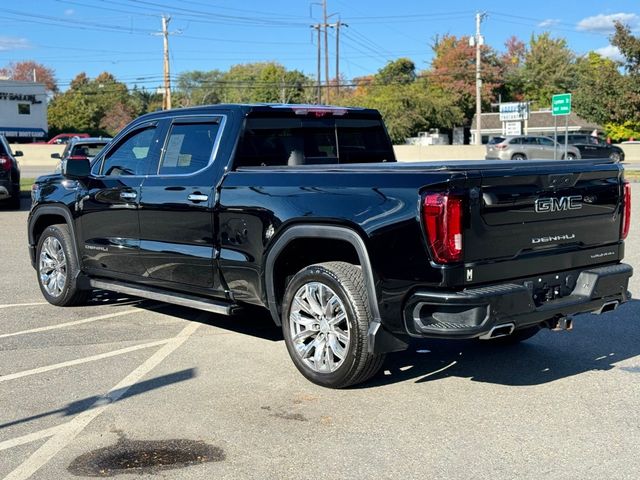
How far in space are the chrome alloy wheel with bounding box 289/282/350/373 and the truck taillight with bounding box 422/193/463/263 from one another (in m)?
0.85

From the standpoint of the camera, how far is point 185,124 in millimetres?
6492

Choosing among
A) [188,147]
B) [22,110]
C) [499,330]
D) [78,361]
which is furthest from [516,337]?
[22,110]

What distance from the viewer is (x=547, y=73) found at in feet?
267

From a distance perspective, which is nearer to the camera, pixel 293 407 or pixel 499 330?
pixel 499 330

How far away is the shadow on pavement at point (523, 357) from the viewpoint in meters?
5.61

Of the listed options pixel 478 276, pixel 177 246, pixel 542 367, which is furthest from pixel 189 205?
pixel 542 367

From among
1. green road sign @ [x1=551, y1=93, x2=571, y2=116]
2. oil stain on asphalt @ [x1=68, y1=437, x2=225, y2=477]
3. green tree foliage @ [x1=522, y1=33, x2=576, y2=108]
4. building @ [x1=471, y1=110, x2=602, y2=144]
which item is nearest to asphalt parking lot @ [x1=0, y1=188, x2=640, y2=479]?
oil stain on asphalt @ [x1=68, y1=437, x2=225, y2=477]

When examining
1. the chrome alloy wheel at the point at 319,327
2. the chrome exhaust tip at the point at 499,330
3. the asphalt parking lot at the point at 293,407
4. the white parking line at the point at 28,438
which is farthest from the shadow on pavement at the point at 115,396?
the chrome exhaust tip at the point at 499,330

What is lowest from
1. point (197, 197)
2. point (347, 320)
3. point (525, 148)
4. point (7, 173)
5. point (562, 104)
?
point (347, 320)

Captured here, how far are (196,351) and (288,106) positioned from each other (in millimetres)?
2177

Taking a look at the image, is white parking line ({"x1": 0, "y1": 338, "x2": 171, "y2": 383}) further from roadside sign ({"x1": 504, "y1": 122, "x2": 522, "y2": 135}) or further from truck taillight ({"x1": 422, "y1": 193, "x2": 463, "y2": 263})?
roadside sign ({"x1": 504, "y1": 122, "x2": 522, "y2": 135})

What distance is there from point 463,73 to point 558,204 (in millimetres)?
69452

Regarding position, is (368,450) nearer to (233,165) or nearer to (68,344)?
(233,165)

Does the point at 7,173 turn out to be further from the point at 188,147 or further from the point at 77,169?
the point at 188,147
